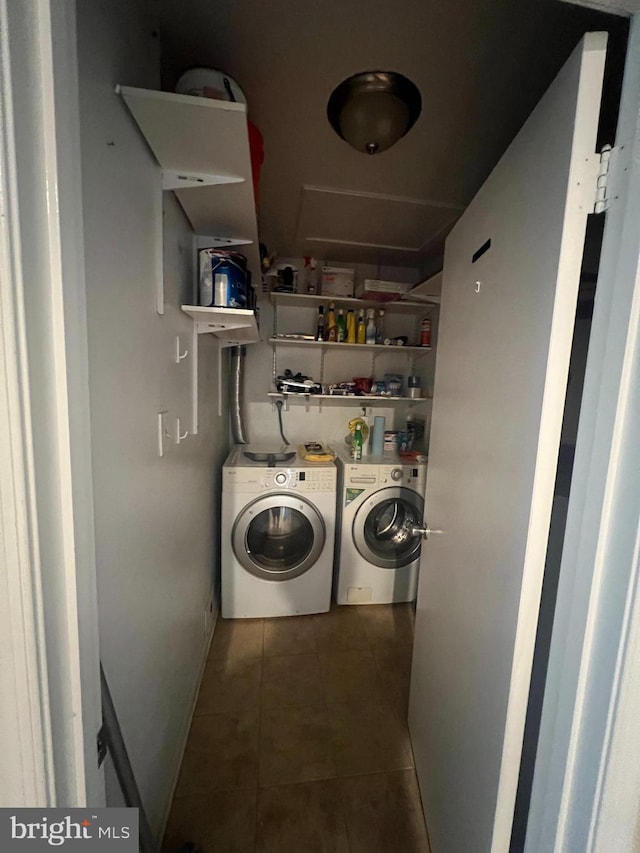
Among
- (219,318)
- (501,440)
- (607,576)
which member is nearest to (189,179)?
(219,318)

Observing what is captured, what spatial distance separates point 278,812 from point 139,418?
4.60ft

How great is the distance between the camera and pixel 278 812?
1.08 m

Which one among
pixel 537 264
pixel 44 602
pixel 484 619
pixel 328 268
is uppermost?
pixel 328 268

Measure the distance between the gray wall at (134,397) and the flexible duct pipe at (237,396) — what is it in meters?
1.05

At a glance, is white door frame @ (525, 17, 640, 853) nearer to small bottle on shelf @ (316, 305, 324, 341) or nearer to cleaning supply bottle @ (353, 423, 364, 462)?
cleaning supply bottle @ (353, 423, 364, 462)

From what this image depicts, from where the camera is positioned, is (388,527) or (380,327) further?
(380,327)

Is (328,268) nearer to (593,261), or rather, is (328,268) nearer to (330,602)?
(593,261)

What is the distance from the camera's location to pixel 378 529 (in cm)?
206

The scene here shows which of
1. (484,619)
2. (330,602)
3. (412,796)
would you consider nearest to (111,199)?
(484,619)

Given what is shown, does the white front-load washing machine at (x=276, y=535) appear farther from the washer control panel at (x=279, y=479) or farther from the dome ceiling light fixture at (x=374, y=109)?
the dome ceiling light fixture at (x=374, y=109)

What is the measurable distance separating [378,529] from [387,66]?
6.74ft

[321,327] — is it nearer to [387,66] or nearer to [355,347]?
[355,347]

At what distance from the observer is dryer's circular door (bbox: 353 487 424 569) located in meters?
1.95

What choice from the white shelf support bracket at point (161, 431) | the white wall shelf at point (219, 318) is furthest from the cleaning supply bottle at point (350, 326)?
the white shelf support bracket at point (161, 431)
